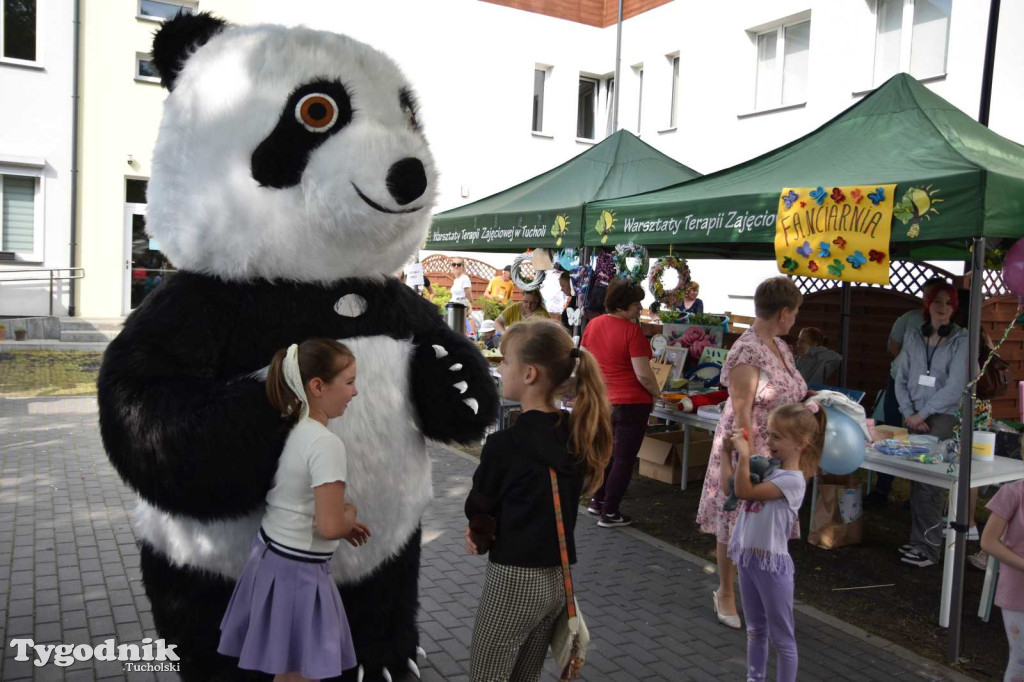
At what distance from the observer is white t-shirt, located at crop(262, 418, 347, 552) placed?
7.00 ft

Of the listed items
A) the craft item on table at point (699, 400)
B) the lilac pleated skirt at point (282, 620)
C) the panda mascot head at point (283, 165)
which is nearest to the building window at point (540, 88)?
the craft item on table at point (699, 400)

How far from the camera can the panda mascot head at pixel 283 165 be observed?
2322 millimetres

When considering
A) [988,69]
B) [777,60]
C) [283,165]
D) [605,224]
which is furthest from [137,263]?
[283,165]

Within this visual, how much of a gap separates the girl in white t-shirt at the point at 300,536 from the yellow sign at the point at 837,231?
2.97 m

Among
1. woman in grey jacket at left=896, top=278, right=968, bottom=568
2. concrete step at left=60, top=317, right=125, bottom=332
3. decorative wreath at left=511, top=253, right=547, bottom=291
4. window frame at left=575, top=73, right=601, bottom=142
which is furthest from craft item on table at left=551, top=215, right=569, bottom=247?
window frame at left=575, top=73, right=601, bottom=142

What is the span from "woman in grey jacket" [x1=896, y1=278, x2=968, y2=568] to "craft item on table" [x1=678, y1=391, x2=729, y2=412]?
4.04 feet

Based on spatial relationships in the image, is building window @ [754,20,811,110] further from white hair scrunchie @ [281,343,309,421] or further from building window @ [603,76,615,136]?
white hair scrunchie @ [281,343,309,421]

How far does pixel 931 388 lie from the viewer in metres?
5.37

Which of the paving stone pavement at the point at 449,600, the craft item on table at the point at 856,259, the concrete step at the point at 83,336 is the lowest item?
the paving stone pavement at the point at 449,600

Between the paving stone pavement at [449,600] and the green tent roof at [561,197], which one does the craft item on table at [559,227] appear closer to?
the green tent roof at [561,197]

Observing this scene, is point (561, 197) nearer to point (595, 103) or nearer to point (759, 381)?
point (759, 381)

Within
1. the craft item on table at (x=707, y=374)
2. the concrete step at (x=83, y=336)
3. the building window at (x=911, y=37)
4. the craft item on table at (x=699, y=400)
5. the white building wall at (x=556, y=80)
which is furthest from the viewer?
the concrete step at (x=83, y=336)

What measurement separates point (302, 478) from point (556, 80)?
17127mm

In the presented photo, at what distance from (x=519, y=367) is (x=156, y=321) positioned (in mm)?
1085
